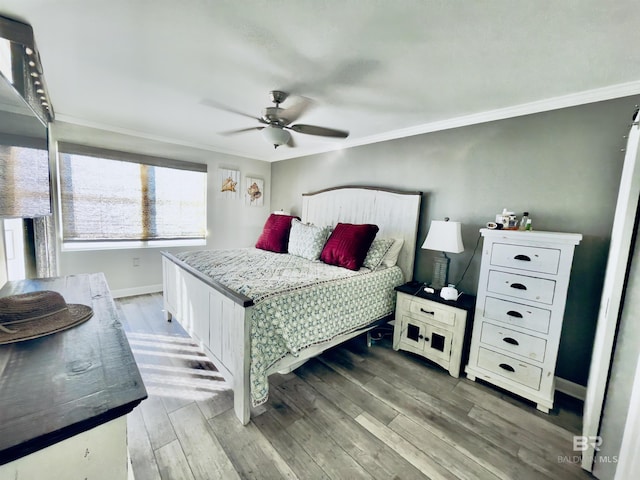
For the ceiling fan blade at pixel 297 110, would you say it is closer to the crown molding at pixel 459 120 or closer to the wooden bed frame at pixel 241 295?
the crown molding at pixel 459 120

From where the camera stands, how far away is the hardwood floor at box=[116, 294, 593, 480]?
1.46 m

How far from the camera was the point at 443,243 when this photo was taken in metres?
2.42

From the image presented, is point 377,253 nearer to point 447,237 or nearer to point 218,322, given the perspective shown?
point 447,237

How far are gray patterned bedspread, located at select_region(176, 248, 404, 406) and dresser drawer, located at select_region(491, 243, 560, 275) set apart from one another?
1031 millimetres

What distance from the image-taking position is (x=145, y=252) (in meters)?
3.90

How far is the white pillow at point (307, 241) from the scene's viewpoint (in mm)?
3092

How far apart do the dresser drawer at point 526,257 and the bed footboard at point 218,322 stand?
193 centimetres

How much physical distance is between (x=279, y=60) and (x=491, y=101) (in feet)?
5.75

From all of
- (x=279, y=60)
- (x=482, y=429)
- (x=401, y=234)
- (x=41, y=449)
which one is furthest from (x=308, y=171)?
(x=41, y=449)

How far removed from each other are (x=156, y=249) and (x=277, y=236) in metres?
1.94

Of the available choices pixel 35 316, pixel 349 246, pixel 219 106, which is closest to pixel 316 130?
pixel 219 106

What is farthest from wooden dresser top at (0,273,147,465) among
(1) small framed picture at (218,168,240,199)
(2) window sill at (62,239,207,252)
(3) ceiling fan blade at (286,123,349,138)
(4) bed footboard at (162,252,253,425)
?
(1) small framed picture at (218,168,240,199)

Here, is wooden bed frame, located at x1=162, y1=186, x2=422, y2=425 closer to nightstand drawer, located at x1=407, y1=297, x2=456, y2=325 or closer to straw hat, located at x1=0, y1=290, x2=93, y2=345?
nightstand drawer, located at x1=407, y1=297, x2=456, y2=325

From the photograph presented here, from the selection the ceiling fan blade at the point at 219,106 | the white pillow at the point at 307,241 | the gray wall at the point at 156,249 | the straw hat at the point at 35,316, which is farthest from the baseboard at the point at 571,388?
the gray wall at the point at 156,249
